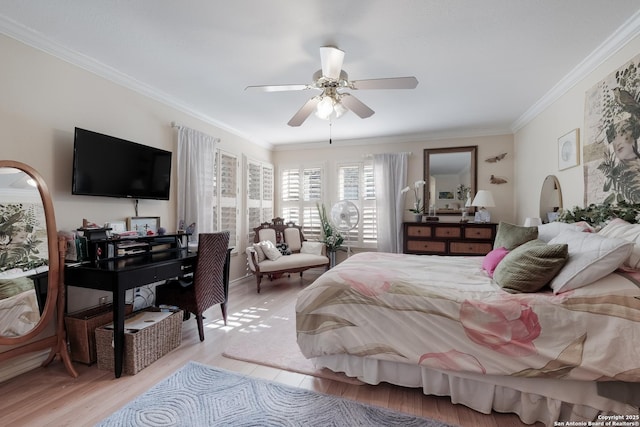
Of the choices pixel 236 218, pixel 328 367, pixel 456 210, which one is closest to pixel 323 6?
pixel 328 367

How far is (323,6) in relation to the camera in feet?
6.17

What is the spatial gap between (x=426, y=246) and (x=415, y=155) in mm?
1620

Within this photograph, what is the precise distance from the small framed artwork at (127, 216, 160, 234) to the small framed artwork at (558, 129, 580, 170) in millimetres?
4300

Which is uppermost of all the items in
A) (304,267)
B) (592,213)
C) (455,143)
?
(455,143)

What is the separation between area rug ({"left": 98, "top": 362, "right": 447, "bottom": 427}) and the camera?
5.35 feet

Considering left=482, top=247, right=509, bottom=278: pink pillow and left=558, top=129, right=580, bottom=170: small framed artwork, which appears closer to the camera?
left=482, top=247, right=509, bottom=278: pink pillow

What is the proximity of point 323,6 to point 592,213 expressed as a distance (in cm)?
273

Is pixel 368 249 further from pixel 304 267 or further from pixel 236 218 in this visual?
pixel 236 218

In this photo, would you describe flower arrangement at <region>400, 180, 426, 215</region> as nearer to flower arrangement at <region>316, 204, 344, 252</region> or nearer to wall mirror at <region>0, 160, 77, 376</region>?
flower arrangement at <region>316, 204, 344, 252</region>

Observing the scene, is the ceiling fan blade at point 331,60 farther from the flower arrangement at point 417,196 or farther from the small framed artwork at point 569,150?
Answer: the flower arrangement at point 417,196

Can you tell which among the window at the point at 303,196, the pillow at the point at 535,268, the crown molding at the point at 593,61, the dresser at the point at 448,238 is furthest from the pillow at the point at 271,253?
the crown molding at the point at 593,61

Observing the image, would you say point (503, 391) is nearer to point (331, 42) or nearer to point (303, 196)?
point (331, 42)

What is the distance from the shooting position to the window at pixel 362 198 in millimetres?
5301

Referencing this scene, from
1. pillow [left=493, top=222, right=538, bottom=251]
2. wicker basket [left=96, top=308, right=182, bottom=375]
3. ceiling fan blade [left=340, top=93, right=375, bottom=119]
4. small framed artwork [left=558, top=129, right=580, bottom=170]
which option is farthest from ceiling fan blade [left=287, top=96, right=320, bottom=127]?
small framed artwork [left=558, top=129, right=580, bottom=170]
